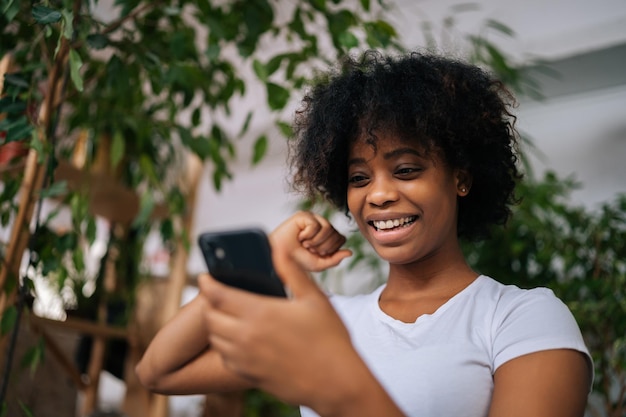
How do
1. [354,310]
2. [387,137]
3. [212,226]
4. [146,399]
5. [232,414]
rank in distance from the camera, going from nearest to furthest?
[387,137], [354,310], [146,399], [232,414], [212,226]

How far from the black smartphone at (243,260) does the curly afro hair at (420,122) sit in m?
0.35

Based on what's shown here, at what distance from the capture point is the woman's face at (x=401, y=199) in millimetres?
888

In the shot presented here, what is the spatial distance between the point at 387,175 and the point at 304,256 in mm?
187

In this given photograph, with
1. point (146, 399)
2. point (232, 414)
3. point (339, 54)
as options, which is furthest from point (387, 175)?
point (232, 414)

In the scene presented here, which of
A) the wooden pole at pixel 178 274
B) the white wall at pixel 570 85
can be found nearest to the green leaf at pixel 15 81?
the wooden pole at pixel 178 274

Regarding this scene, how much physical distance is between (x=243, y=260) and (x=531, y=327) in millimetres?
372

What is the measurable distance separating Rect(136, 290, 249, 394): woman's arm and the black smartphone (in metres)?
0.24

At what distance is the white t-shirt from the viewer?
78 centimetres

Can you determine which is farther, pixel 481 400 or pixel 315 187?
pixel 315 187

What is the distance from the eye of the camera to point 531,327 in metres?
0.77

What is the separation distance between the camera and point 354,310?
104 centimetres

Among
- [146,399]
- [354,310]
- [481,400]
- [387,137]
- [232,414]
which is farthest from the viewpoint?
[232,414]

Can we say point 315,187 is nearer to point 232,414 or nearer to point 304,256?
point 304,256

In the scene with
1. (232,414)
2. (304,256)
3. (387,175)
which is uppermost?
(387,175)
